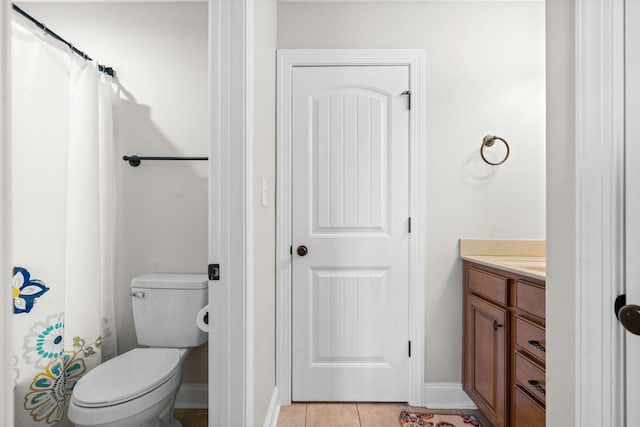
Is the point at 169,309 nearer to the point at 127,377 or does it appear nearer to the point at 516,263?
the point at 127,377

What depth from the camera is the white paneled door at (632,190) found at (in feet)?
2.32

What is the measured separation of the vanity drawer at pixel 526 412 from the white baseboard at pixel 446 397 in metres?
0.58

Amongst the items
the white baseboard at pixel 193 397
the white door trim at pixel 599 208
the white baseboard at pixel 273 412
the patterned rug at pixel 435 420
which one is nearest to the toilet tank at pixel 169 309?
the white baseboard at pixel 193 397

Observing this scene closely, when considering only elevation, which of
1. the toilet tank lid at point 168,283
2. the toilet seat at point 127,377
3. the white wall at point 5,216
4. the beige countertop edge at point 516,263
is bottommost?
the toilet seat at point 127,377

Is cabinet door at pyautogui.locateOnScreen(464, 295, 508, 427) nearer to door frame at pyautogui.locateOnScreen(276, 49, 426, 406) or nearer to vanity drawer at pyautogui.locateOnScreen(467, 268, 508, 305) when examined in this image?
vanity drawer at pyautogui.locateOnScreen(467, 268, 508, 305)

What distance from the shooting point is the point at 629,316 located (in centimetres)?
69

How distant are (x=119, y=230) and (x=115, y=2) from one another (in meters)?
1.35

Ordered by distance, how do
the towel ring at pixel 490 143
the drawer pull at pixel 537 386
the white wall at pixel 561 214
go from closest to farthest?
the white wall at pixel 561 214
the drawer pull at pixel 537 386
the towel ring at pixel 490 143

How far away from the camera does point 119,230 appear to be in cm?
213

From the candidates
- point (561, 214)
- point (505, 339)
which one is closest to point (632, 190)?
point (561, 214)

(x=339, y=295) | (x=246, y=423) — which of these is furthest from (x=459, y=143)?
(x=246, y=423)

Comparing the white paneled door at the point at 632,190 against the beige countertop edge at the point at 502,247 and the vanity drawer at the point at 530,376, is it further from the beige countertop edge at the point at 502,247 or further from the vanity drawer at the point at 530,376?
the beige countertop edge at the point at 502,247

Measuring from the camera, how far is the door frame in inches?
82.7

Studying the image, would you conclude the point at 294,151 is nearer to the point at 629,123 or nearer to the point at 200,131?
the point at 200,131
